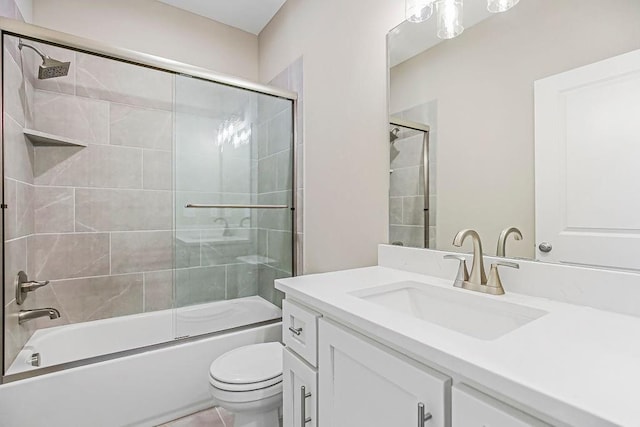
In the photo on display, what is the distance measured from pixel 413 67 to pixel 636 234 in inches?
37.9

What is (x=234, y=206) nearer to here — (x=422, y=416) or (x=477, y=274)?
(x=477, y=274)

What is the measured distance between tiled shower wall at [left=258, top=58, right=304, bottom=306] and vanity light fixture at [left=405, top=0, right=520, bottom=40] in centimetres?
99

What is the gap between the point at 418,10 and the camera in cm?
129

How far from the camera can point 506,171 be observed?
1.07 m

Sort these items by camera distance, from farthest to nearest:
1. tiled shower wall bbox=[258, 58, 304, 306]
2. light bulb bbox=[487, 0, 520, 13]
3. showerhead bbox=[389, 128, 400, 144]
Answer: tiled shower wall bbox=[258, 58, 304, 306] < showerhead bbox=[389, 128, 400, 144] < light bulb bbox=[487, 0, 520, 13]

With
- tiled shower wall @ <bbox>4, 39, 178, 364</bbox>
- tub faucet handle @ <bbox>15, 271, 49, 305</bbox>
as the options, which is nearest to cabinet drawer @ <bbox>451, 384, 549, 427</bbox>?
tub faucet handle @ <bbox>15, 271, 49, 305</bbox>

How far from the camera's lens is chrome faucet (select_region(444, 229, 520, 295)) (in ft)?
3.19

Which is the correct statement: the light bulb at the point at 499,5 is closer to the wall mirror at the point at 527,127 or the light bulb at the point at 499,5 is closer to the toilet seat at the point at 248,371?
the wall mirror at the point at 527,127

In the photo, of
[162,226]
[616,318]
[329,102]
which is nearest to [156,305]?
[162,226]

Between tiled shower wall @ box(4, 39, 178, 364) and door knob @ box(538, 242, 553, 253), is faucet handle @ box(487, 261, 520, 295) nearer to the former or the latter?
door knob @ box(538, 242, 553, 253)

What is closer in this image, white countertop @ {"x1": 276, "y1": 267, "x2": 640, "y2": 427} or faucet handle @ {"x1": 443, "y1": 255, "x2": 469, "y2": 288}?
white countertop @ {"x1": 276, "y1": 267, "x2": 640, "y2": 427}

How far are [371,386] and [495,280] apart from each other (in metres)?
0.52

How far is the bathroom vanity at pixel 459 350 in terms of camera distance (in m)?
0.47

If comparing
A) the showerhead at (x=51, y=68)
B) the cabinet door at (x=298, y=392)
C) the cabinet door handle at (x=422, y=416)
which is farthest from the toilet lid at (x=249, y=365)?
the showerhead at (x=51, y=68)
